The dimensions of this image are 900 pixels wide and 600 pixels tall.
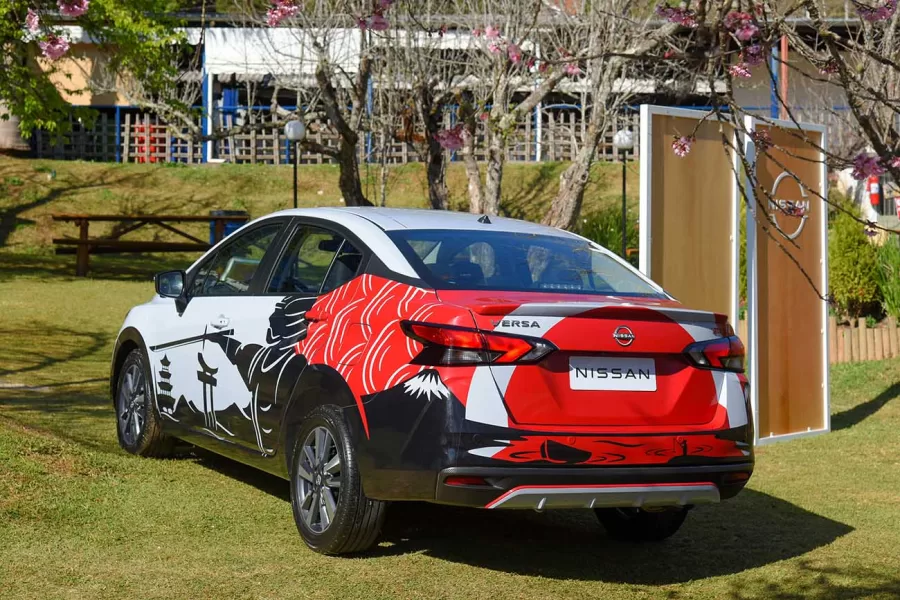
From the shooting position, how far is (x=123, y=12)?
1992cm

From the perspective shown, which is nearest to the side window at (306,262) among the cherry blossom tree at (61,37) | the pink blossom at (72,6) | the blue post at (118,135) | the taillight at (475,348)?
the taillight at (475,348)

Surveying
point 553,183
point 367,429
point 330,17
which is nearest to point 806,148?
point 367,429

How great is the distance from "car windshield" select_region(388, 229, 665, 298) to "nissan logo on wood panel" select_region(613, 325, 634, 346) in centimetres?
51

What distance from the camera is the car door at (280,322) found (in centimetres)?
608

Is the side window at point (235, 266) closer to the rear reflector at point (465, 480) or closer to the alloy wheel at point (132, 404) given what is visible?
the alloy wheel at point (132, 404)

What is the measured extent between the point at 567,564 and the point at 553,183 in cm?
2725

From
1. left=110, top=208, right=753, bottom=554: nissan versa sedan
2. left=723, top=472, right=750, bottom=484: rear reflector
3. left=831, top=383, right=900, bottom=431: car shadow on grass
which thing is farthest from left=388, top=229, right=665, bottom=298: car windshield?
left=831, top=383, right=900, bottom=431: car shadow on grass

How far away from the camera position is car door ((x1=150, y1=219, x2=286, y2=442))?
6.60 m

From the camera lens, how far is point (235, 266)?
719 cm

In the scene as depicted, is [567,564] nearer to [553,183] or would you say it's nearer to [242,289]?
[242,289]

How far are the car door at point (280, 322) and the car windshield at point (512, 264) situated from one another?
0.37 m

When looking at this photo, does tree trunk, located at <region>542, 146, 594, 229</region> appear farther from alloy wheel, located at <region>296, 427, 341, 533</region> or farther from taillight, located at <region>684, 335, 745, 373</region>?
alloy wheel, located at <region>296, 427, 341, 533</region>

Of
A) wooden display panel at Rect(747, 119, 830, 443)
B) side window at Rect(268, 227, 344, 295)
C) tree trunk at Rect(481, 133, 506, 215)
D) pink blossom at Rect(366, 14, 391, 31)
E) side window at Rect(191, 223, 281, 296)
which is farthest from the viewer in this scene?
tree trunk at Rect(481, 133, 506, 215)

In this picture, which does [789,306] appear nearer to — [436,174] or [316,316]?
[316,316]
